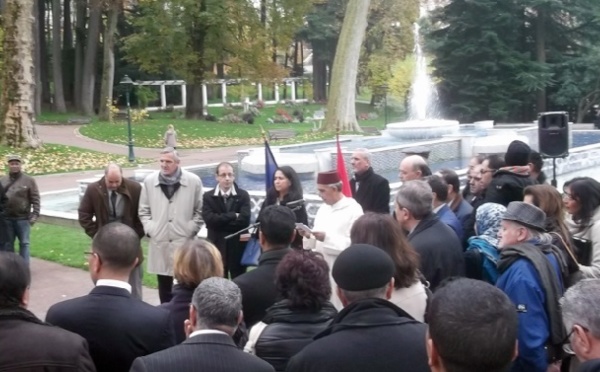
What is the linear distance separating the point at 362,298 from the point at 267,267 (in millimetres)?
1460

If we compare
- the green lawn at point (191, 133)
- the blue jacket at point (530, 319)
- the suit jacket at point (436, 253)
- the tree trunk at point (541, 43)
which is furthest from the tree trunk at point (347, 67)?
the blue jacket at point (530, 319)

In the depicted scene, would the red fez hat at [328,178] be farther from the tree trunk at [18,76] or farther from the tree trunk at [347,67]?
the tree trunk at [347,67]

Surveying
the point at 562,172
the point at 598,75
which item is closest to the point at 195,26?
the point at 598,75

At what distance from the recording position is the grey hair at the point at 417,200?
214 inches

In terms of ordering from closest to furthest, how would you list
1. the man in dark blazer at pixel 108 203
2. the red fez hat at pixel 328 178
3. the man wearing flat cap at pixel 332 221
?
the man wearing flat cap at pixel 332 221 < the red fez hat at pixel 328 178 < the man in dark blazer at pixel 108 203

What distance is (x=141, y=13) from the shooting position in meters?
48.1

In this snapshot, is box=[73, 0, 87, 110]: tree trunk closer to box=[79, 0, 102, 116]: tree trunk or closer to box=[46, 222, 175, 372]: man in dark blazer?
box=[79, 0, 102, 116]: tree trunk

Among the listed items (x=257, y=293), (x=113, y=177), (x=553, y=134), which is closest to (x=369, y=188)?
(x=113, y=177)

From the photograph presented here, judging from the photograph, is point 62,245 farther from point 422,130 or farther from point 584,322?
point 422,130

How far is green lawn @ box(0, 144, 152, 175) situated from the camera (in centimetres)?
2408

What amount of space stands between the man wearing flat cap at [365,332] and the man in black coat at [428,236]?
182cm

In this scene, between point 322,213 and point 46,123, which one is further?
point 46,123

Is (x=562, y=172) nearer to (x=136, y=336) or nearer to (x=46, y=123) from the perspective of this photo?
(x=136, y=336)

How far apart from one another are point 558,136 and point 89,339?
990 centimetres
